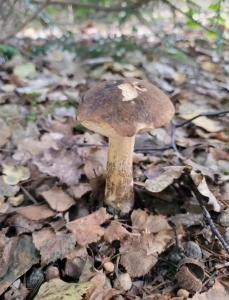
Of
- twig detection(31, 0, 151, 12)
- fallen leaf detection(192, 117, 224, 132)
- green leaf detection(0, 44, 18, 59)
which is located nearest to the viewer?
fallen leaf detection(192, 117, 224, 132)

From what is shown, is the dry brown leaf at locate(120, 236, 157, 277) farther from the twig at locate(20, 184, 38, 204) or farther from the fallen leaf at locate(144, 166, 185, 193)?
the twig at locate(20, 184, 38, 204)

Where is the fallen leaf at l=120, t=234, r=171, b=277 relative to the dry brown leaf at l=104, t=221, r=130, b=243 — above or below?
below

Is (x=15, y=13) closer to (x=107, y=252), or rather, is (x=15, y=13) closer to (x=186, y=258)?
(x=107, y=252)

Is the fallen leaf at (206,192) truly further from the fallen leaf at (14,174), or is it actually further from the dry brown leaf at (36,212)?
the fallen leaf at (14,174)

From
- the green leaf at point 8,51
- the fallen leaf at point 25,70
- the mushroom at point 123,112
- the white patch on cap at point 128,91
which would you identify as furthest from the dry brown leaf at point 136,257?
the green leaf at point 8,51

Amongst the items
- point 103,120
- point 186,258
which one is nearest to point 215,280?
point 186,258

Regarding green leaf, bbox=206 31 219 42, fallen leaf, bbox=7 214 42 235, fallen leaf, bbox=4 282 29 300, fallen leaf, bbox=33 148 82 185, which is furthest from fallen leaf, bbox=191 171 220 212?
green leaf, bbox=206 31 219 42

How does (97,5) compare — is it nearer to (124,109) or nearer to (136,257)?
(124,109)
